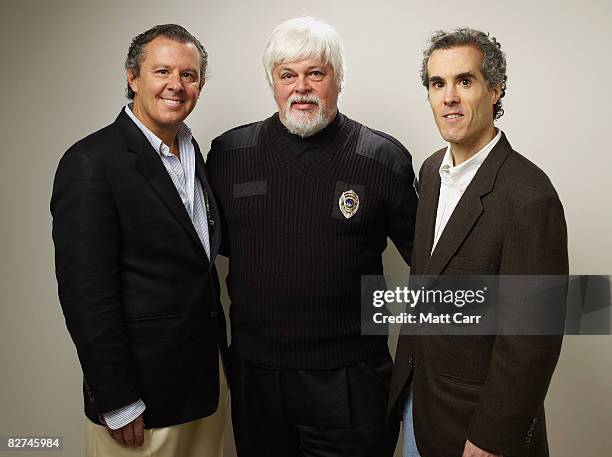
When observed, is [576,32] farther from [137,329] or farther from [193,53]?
[137,329]

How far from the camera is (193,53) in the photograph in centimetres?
204

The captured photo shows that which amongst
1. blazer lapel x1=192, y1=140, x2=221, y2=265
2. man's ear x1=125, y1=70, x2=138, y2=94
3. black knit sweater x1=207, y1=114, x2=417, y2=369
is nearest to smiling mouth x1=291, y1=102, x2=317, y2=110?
black knit sweater x1=207, y1=114, x2=417, y2=369

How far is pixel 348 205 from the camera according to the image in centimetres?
207

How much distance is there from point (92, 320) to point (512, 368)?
3.59 ft

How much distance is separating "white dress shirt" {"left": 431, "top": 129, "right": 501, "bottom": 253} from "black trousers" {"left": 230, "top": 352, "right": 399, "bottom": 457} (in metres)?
0.56

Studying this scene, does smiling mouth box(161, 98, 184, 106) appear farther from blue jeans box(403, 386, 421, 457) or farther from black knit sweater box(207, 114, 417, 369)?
blue jeans box(403, 386, 421, 457)

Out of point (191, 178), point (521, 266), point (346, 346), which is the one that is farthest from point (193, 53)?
point (521, 266)

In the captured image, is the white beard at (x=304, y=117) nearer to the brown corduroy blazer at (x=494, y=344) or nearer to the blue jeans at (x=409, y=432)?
the brown corduroy blazer at (x=494, y=344)

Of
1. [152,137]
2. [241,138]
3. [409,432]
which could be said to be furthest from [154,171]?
[409,432]

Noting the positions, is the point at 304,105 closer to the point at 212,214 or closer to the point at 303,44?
the point at 303,44

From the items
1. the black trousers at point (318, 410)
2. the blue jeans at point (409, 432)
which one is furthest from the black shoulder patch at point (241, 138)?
the blue jeans at point (409, 432)

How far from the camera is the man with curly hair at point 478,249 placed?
1549 millimetres

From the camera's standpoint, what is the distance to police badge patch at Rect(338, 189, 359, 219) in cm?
206

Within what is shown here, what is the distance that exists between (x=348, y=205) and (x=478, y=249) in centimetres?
54
